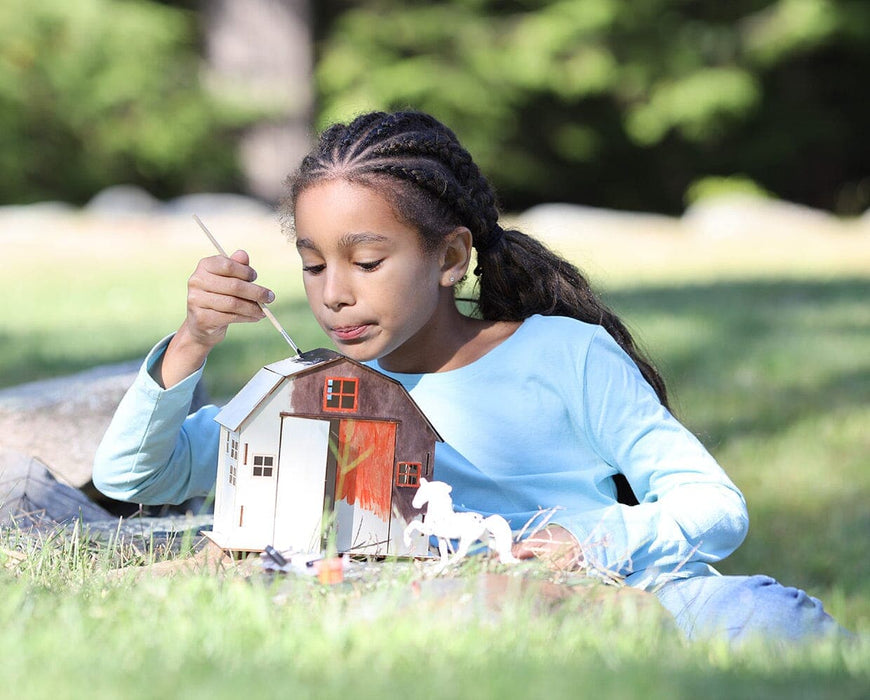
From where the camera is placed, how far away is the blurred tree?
20.3 m

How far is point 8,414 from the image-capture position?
168 inches

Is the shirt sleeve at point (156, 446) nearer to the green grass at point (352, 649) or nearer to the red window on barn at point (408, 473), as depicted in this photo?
the green grass at point (352, 649)

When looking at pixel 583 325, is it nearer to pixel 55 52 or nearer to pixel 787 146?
pixel 55 52

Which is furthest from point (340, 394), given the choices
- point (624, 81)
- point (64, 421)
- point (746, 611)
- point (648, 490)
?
point (624, 81)

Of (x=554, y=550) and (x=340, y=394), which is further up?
(x=340, y=394)

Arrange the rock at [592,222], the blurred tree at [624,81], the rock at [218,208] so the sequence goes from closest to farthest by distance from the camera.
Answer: the rock at [592,222] → the rock at [218,208] → the blurred tree at [624,81]

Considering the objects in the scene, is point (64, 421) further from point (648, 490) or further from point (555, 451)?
point (648, 490)

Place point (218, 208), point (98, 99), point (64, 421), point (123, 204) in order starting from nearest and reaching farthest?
point (64, 421) → point (218, 208) → point (123, 204) → point (98, 99)

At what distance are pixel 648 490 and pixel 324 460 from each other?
0.88 m

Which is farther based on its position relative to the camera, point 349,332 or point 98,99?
point 98,99

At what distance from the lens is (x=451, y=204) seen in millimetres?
3170

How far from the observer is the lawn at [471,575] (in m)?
1.96

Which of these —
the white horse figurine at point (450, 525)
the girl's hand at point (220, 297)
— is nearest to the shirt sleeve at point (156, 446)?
the girl's hand at point (220, 297)

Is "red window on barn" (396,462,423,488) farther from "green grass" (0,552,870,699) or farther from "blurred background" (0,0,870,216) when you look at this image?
"blurred background" (0,0,870,216)
